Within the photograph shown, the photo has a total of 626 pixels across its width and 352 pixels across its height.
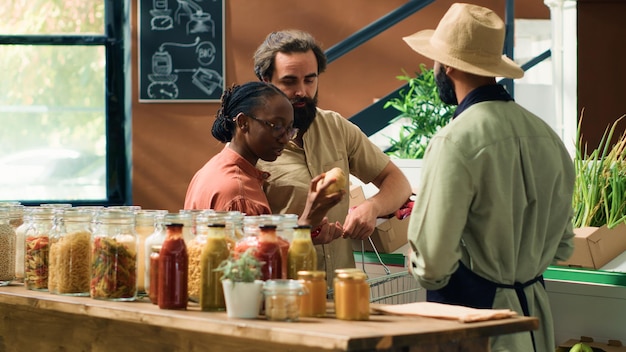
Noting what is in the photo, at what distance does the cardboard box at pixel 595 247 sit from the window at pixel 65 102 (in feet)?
11.8

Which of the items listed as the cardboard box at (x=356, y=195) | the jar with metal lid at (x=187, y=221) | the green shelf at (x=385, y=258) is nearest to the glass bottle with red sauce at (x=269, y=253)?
the jar with metal lid at (x=187, y=221)

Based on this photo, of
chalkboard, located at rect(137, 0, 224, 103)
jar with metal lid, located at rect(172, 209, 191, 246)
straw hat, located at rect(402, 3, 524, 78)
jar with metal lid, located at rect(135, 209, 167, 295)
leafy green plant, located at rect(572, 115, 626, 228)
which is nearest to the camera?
jar with metal lid, located at rect(172, 209, 191, 246)

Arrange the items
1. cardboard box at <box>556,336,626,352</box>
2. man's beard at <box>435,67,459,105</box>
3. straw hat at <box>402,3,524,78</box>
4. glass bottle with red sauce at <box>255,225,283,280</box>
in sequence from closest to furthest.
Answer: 1. glass bottle with red sauce at <box>255,225,283,280</box>
2. straw hat at <box>402,3,524,78</box>
3. man's beard at <box>435,67,459,105</box>
4. cardboard box at <box>556,336,626,352</box>

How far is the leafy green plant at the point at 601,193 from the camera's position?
153 inches

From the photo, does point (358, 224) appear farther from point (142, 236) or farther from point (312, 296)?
point (312, 296)

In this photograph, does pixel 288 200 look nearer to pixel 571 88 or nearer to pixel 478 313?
pixel 478 313

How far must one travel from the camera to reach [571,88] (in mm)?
5598

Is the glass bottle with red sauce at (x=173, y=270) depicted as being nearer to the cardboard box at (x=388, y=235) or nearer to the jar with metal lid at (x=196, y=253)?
the jar with metal lid at (x=196, y=253)

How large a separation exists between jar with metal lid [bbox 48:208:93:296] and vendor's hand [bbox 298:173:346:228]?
60cm

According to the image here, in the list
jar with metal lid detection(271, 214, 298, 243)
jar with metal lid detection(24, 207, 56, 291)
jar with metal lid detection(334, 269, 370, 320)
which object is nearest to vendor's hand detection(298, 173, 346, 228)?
jar with metal lid detection(271, 214, 298, 243)

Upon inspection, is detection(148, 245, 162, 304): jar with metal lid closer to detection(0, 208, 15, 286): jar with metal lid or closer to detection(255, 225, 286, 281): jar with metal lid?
detection(255, 225, 286, 281): jar with metal lid

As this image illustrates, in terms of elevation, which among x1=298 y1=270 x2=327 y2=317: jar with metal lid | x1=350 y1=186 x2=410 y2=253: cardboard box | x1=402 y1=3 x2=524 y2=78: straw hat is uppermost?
x1=402 y1=3 x2=524 y2=78: straw hat

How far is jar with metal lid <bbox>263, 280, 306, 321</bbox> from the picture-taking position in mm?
2186

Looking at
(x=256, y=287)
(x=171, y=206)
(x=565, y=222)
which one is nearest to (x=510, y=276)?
(x=565, y=222)
